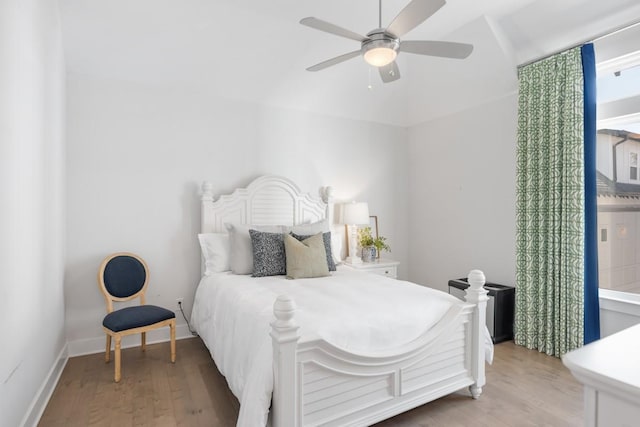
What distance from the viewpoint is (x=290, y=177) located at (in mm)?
4188

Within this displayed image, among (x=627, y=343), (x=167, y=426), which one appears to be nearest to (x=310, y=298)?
(x=167, y=426)

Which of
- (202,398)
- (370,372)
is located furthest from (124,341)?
(370,372)

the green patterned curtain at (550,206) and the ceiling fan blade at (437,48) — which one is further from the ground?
the ceiling fan blade at (437,48)

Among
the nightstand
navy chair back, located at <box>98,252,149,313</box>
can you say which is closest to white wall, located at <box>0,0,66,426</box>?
navy chair back, located at <box>98,252,149,313</box>

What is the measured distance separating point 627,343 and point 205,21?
11.2ft

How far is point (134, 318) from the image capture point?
108 inches

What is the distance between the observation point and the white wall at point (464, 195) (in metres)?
→ 3.77

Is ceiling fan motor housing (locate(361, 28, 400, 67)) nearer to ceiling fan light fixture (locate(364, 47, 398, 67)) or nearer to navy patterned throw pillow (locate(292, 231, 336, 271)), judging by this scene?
ceiling fan light fixture (locate(364, 47, 398, 67))

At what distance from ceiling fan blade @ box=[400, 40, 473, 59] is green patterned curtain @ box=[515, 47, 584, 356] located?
Result: 143 cm

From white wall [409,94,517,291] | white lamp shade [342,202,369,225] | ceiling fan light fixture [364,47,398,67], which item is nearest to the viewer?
ceiling fan light fixture [364,47,398,67]

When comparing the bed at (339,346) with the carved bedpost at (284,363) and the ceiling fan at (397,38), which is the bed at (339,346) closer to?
the carved bedpost at (284,363)

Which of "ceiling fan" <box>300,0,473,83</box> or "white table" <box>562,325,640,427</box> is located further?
"ceiling fan" <box>300,0,473,83</box>

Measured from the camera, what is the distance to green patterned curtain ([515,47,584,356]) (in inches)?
118

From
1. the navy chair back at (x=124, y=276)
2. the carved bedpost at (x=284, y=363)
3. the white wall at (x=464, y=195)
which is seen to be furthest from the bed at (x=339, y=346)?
the white wall at (x=464, y=195)
